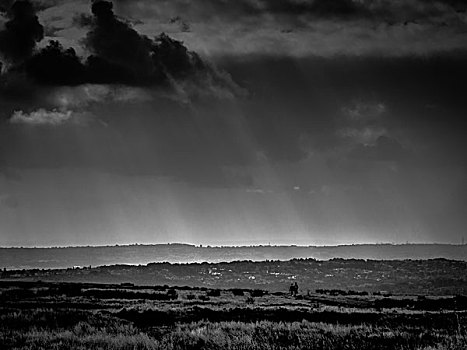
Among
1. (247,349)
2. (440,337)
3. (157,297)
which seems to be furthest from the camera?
(157,297)

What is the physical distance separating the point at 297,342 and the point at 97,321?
1449 cm

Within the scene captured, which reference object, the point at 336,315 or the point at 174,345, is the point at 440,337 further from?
the point at 336,315

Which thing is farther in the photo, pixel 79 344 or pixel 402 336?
pixel 402 336

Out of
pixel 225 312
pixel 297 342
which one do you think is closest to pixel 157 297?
pixel 225 312

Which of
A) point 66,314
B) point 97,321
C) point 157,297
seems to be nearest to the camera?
point 97,321

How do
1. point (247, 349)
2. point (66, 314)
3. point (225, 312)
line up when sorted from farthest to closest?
1. point (225, 312)
2. point (66, 314)
3. point (247, 349)

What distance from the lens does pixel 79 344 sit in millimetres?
28188

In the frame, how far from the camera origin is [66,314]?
4319 cm

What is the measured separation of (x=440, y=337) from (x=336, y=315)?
26.3m

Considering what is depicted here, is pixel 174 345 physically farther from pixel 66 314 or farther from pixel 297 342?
pixel 66 314

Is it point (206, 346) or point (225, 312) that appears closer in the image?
point (206, 346)

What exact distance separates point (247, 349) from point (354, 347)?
4494 millimetres

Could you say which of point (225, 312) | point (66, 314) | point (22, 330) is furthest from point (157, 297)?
point (22, 330)

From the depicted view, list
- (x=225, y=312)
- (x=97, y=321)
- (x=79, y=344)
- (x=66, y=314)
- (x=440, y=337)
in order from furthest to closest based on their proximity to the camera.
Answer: (x=225, y=312), (x=66, y=314), (x=97, y=321), (x=440, y=337), (x=79, y=344)
